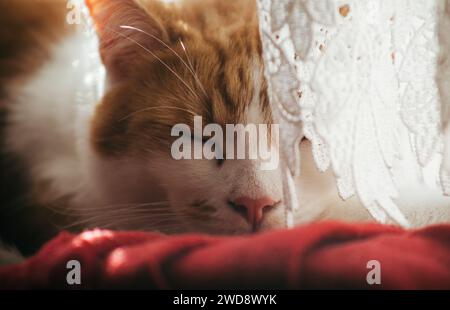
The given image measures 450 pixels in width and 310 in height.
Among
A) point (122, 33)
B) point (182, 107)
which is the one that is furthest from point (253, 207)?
point (122, 33)

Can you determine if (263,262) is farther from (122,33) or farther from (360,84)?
(122,33)

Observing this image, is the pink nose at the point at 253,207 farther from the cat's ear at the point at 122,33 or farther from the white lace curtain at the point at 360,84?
the cat's ear at the point at 122,33

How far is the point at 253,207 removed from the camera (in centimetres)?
75

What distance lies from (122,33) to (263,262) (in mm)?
555

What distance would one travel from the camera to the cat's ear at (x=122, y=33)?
81 centimetres

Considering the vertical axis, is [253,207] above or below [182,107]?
below

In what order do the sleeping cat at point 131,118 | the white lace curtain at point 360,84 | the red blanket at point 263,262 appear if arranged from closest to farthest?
the red blanket at point 263,262 < the white lace curtain at point 360,84 < the sleeping cat at point 131,118

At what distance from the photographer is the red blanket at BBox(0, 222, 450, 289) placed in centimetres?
48

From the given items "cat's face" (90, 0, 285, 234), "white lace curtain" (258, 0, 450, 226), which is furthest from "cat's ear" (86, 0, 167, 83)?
"white lace curtain" (258, 0, 450, 226)

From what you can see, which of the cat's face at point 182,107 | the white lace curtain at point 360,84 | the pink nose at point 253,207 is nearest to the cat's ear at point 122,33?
the cat's face at point 182,107

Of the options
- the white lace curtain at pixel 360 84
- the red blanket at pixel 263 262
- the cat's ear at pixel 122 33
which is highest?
the cat's ear at pixel 122 33

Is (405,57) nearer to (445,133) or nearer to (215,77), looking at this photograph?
(445,133)

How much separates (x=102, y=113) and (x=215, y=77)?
234 millimetres

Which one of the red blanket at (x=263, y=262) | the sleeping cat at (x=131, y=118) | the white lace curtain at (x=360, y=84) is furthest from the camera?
the sleeping cat at (x=131, y=118)
